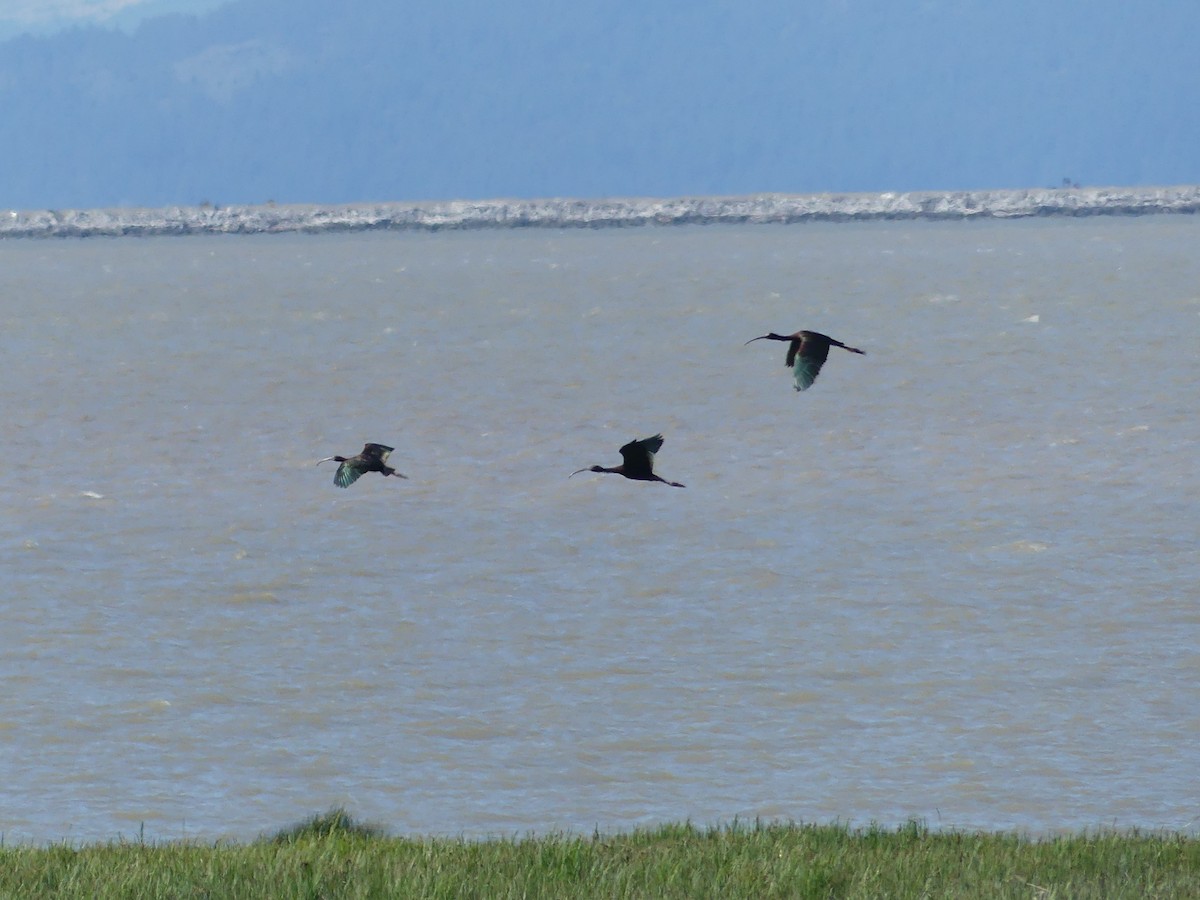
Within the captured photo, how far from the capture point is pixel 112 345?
6731 centimetres

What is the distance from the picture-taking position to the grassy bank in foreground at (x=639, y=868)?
8.23 meters

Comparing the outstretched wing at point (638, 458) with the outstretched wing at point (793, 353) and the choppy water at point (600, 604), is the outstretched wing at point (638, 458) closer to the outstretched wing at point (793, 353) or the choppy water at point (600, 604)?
the outstretched wing at point (793, 353)

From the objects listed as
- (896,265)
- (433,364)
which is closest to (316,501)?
(433,364)

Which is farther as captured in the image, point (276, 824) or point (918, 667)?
point (918, 667)

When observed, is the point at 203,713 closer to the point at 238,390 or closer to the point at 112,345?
the point at 238,390

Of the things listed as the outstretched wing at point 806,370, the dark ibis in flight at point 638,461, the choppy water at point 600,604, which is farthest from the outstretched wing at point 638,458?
the choppy water at point 600,604

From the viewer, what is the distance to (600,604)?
1936 cm

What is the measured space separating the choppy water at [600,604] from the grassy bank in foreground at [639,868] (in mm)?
2747

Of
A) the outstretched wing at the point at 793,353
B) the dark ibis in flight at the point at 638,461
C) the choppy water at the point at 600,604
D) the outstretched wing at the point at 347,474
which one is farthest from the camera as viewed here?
the choppy water at the point at 600,604

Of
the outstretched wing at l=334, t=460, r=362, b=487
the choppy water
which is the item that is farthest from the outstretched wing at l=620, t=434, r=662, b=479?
the choppy water

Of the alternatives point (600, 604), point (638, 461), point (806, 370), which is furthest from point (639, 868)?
point (600, 604)

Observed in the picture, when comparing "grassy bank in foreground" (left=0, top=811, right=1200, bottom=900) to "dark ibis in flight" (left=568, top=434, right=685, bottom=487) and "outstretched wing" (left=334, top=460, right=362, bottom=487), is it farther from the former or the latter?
"outstretched wing" (left=334, top=460, right=362, bottom=487)

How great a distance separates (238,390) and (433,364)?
8.22 m

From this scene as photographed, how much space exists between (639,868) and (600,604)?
35.0 feet
